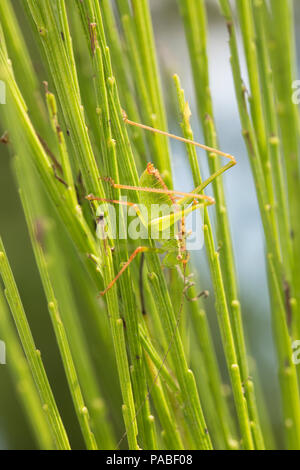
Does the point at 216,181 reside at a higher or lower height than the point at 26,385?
higher

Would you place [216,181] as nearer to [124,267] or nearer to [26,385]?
[124,267]

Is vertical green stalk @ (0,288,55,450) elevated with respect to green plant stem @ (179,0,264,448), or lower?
lower

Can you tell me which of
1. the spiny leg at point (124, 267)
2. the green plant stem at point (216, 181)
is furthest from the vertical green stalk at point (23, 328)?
the green plant stem at point (216, 181)

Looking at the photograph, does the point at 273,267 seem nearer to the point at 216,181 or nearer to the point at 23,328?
the point at 216,181

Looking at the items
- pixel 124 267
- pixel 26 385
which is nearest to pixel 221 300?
pixel 124 267

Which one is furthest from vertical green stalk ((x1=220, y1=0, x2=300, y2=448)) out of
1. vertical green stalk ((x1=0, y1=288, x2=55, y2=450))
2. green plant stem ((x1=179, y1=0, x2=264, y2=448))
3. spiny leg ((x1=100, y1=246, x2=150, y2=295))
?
vertical green stalk ((x1=0, y1=288, x2=55, y2=450))

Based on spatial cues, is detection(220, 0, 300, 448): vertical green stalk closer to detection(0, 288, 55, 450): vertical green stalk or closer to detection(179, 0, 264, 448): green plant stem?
detection(179, 0, 264, 448): green plant stem

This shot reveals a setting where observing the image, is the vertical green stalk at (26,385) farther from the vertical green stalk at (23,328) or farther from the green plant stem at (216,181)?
the green plant stem at (216,181)

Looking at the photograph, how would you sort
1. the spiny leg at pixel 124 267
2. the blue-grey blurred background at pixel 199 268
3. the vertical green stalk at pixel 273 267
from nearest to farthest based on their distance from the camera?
the spiny leg at pixel 124 267 < the vertical green stalk at pixel 273 267 < the blue-grey blurred background at pixel 199 268

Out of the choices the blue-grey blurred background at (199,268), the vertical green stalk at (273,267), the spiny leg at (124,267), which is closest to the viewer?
the spiny leg at (124,267)

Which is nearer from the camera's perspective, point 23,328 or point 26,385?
point 23,328

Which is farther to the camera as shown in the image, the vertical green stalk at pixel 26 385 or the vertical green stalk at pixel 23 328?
the vertical green stalk at pixel 26 385

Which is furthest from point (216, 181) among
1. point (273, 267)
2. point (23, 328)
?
point (23, 328)
